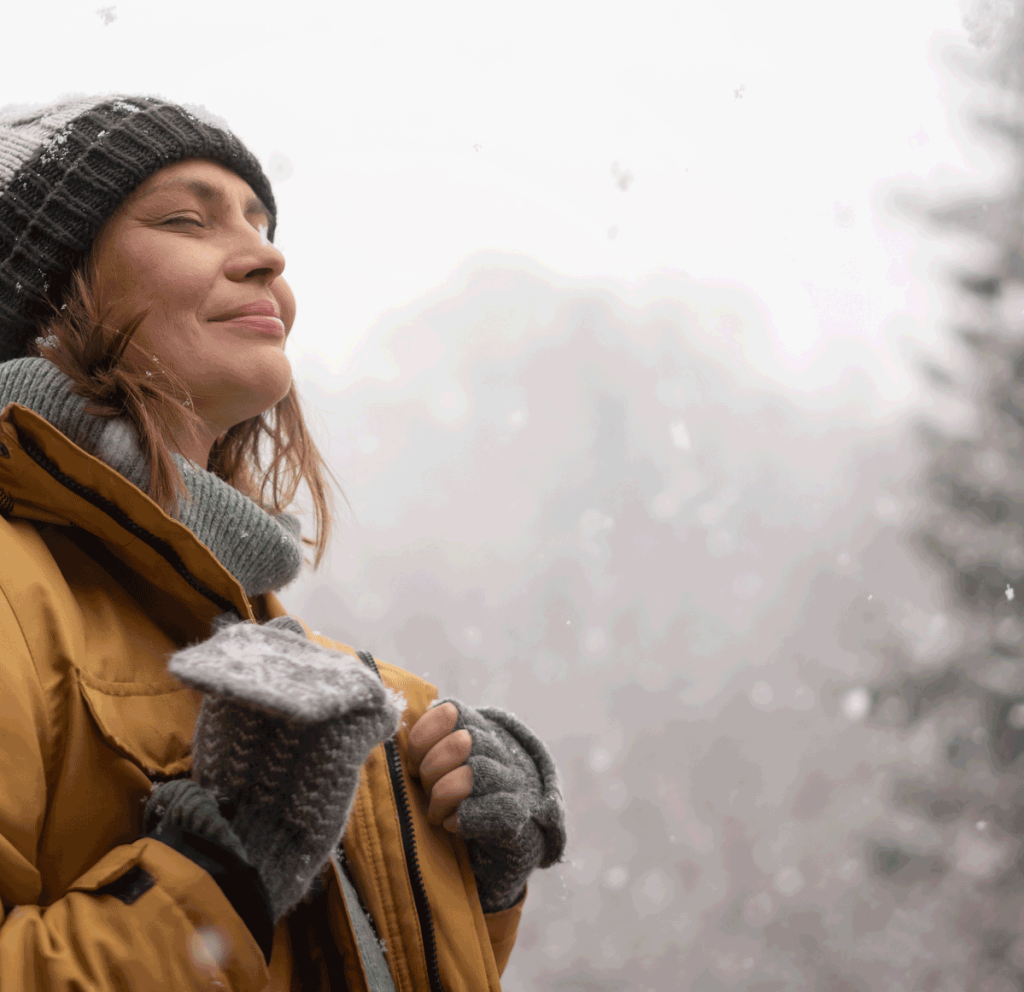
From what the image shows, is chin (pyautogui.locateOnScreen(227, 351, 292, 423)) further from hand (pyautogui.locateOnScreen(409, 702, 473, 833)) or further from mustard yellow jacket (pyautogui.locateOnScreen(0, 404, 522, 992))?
hand (pyautogui.locateOnScreen(409, 702, 473, 833))

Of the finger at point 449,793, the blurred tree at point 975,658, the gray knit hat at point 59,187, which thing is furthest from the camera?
the blurred tree at point 975,658

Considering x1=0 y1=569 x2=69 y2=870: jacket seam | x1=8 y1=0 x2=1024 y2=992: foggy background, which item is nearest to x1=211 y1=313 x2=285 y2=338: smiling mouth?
x1=0 y1=569 x2=69 y2=870: jacket seam

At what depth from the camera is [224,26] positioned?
83.2 inches

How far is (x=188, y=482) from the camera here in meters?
0.67

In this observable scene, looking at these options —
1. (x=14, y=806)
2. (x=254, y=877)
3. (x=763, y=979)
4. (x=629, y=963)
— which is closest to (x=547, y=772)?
(x=254, y=877)

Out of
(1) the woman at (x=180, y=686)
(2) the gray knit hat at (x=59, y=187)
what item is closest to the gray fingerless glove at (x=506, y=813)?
(1) the woman at (x=180, y=686)

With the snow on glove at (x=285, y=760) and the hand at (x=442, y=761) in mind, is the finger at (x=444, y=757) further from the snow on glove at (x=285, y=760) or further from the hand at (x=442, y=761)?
the snow on glove at (x=285, y=760)

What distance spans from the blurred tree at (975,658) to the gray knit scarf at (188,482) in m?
1.98

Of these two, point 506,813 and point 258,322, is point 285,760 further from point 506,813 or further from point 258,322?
A: point 258,322

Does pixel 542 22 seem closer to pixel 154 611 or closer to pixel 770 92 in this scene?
pixel 770 92

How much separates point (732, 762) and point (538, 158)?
210 centimetres

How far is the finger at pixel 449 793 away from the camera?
0.68 m

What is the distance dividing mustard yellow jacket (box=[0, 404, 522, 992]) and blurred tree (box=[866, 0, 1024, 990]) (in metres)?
1.87

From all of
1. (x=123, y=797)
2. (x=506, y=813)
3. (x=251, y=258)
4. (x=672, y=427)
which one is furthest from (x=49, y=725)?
(x=672, y=427)
